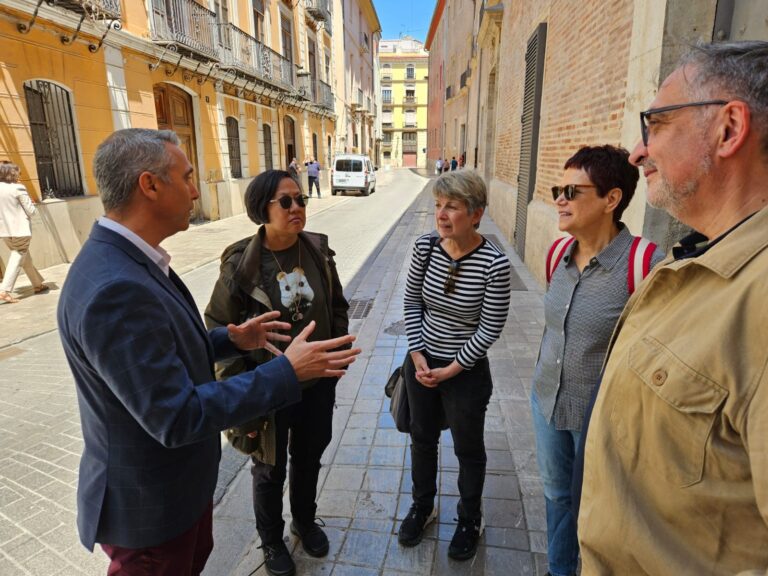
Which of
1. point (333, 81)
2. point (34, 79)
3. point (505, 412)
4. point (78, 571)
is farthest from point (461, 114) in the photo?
point (78, 571)

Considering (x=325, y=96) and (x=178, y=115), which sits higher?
(x=325, y=96)

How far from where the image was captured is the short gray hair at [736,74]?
947mm

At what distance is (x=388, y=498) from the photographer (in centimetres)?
283

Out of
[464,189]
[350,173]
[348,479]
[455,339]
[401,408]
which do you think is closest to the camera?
[464,189]

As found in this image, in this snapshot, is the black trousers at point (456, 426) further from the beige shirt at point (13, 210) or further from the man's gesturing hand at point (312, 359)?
the beige shirt at point (13, 210)

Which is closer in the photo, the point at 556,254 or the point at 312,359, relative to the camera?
the point at 312,359

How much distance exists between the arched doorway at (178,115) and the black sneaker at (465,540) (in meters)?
12.4

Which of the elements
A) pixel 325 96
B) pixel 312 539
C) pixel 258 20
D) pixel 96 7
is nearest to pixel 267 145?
pixel 258 20

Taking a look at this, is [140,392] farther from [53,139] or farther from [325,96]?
[325,96]

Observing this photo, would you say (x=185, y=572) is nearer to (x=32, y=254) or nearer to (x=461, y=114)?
(x=32, y=254)

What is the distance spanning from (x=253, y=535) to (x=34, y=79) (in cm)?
937

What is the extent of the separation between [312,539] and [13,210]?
23.0 ft

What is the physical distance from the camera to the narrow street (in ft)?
7.88

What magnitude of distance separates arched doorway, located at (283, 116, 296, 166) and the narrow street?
703 inches
